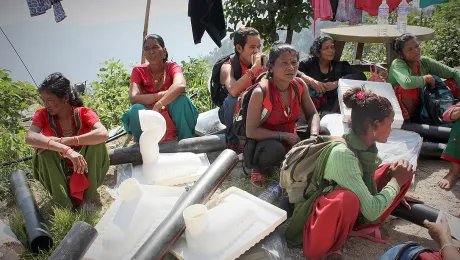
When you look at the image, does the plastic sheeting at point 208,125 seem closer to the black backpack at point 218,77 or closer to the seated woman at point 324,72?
the black backpack at point 218,77

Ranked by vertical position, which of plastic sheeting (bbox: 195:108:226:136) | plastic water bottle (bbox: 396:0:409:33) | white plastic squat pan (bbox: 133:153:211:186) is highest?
plastic water bottle (bbox: 396:0:409:33)

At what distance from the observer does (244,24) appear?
6.12m

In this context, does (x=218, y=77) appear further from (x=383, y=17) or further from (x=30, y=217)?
(x=383, y=17)

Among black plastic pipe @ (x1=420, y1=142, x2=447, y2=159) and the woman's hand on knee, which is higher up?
the woman's hand on knee

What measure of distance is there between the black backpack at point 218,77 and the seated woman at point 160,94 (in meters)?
0.36

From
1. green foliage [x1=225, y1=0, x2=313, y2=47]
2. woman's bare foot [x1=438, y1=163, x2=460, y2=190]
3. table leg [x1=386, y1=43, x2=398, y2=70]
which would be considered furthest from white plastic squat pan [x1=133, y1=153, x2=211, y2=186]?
green foliage [x1=225, y1=0, x2=313, y2=47]

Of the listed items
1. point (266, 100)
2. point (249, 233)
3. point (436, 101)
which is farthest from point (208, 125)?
point (436, 101)

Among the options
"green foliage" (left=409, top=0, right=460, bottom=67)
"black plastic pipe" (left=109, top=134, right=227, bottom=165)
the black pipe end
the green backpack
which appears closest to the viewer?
the green backpack

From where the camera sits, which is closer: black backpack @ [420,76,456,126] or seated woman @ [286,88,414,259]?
seated woman @ [286,88,414,259]

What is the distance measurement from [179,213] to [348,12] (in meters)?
4.80

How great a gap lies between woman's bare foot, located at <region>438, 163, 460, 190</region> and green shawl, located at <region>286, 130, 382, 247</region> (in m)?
1.22

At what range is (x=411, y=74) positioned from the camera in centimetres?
401

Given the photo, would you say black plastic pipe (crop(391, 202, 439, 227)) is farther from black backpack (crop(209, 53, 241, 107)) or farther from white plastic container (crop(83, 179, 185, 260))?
black backpack (crop(209, 53, 241, 107))

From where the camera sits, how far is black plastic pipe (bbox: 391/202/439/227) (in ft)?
8.56
